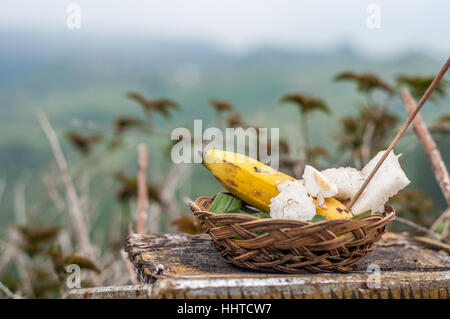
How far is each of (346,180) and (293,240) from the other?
0.74 ft

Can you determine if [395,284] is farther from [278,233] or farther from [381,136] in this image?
[381,136]

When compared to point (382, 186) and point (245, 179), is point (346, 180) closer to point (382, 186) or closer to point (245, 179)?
point (382, 186)

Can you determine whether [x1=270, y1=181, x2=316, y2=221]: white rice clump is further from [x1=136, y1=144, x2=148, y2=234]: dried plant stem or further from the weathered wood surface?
[x1=136, y1=144, x2=148, y2=234]: dried plant stem

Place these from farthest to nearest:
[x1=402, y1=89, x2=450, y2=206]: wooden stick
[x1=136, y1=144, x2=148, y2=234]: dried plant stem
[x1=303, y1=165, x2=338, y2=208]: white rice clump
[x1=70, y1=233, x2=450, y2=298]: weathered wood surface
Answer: [x1=136, y1=144, x2=148, y2=234]: dried plant stem, [x1=402, y1=89, x2=450, y2=206]: wooden stick, [x1=303, y1=165, x2=338, y2=208]: white rice clump, [x1=70, y1=233, x2=450, y2=298]: weathered wood surface

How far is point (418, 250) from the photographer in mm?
1117

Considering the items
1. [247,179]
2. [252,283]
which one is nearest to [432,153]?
[247,179]

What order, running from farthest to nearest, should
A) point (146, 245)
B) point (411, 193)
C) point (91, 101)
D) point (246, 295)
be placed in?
point (91, 101)
point (411, 193)
point (146, 245)
point (246, 295)

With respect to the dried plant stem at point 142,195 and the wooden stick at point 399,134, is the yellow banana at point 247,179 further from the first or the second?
the dried plant stem at point 142,195

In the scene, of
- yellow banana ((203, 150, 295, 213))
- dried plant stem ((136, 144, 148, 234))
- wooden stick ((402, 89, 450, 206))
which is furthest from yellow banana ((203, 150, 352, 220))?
dried plant stem ((136, 144, 148, 234))

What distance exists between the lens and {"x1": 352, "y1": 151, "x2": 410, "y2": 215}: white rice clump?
0.85 m

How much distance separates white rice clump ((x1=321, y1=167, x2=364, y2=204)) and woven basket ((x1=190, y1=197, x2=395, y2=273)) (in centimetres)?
10

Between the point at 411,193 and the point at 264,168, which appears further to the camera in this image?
the point at 411,193

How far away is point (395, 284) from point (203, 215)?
356mm
